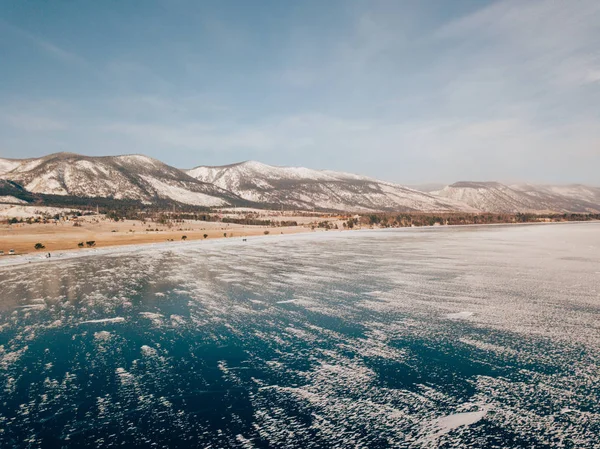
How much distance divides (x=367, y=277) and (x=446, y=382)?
48.4 ft

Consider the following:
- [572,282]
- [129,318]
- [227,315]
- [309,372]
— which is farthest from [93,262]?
[572,282]

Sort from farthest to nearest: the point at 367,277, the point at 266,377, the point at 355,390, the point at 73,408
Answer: the point at 367,277 < the point at 266,377 < the point at 355,390 < the point at 73,408

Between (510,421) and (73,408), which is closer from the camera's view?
(510,421)

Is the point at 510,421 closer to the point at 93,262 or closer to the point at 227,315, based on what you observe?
the point at 227,315

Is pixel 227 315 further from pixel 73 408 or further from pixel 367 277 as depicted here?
pixel 367 277

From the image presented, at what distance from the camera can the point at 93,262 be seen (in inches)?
1316

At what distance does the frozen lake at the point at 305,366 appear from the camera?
22.5 feet

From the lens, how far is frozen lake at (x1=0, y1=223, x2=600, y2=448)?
22.5 ft

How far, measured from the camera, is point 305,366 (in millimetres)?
9773

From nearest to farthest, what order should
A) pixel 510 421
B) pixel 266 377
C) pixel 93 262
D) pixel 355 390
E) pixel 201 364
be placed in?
pixel 510 421
pixel 355 390
pixel 266 377
pixel 201 364
pixel 93 262

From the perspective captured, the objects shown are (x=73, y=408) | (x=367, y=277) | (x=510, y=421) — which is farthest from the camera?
(x=367, y=277)

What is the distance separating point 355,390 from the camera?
8.40 metres

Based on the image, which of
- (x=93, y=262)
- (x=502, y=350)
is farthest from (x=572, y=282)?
(x=93, y=262)

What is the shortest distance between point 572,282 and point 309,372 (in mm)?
17927
